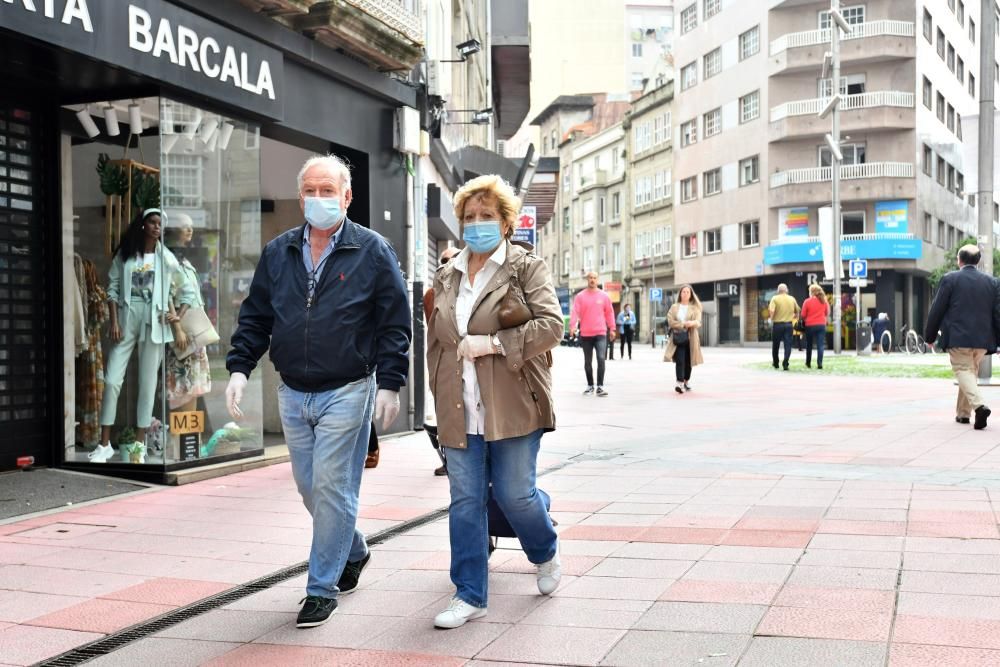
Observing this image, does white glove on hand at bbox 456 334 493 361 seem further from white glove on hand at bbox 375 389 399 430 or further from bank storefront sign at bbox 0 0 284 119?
bank storefront sign at bbox 0 0 284 119

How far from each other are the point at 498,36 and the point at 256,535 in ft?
73.7

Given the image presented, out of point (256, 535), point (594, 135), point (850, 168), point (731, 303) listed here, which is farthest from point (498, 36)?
point (594, 135)

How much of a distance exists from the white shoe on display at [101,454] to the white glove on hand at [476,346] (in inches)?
200

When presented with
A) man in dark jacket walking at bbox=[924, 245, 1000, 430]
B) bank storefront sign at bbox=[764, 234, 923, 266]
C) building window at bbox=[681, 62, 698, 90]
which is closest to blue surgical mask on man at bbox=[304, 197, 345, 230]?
man in dark jacket walking at bbox=[924, 245, 1000, 430]

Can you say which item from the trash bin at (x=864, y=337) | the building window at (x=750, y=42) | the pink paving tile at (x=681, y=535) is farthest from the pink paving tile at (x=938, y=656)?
the building window at (x=750, y=42)

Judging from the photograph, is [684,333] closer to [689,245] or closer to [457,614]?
[457,614]

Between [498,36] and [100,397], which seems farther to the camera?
[498,36]

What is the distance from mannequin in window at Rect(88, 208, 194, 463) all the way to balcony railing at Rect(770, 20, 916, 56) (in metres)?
44.5

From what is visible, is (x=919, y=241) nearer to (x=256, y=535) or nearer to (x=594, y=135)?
(x=594, y=135)

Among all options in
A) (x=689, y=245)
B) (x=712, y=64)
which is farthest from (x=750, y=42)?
(x=689, y=245)

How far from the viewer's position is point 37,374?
825 centimetres

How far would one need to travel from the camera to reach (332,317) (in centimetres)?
432

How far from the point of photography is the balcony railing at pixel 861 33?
4769 cm

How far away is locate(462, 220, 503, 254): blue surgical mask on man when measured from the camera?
173 inches
